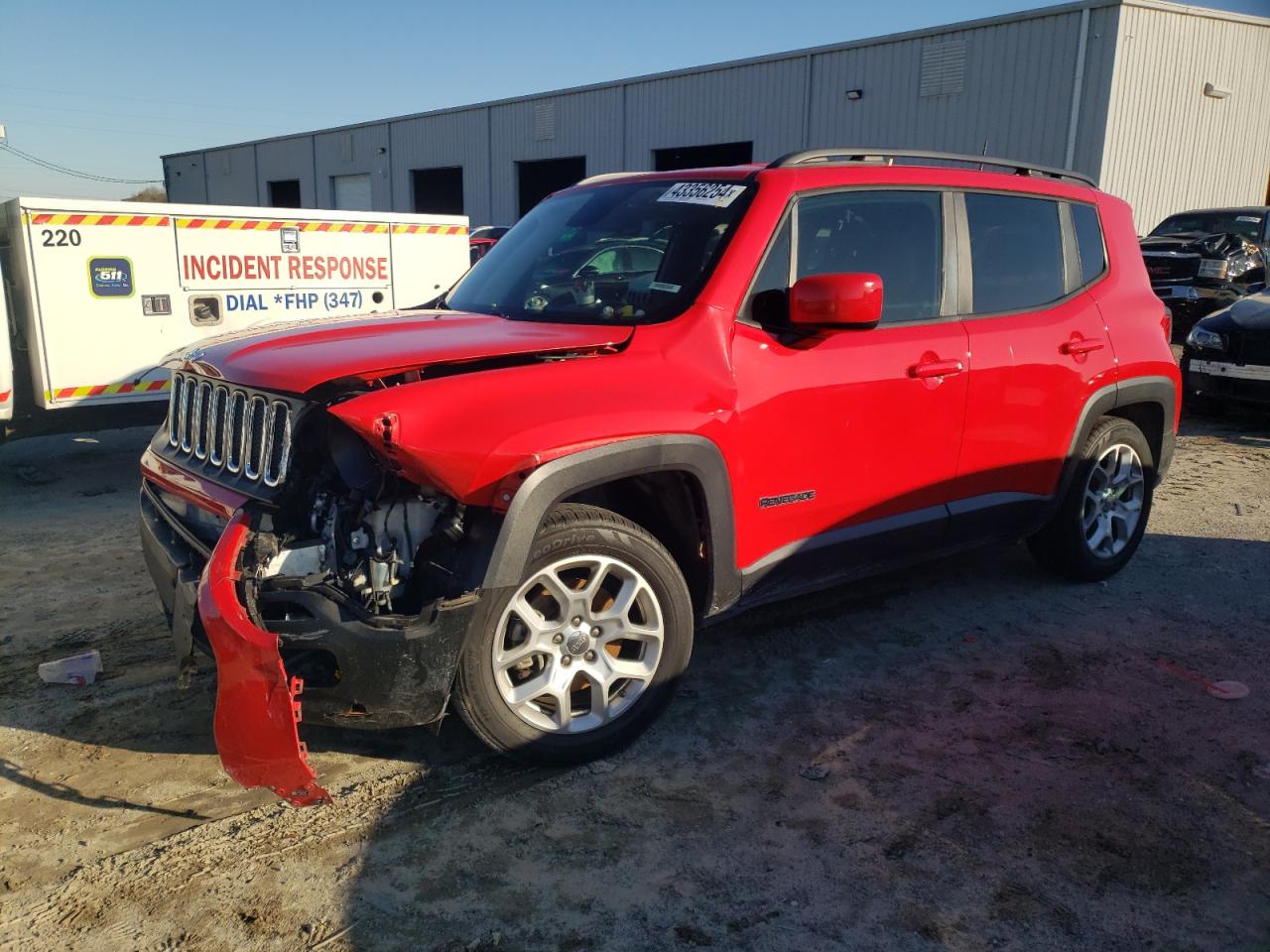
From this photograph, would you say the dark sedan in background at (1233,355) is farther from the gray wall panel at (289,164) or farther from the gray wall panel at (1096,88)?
the gray wall panel at (289,164)

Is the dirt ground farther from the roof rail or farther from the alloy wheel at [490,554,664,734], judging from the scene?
the roof rail

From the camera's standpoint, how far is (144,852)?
2869mm

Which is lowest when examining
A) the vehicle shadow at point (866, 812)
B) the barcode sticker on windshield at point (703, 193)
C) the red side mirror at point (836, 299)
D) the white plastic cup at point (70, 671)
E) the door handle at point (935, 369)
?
the vehicle shadow at point (866, 812)

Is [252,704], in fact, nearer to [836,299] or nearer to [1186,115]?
[836,299]

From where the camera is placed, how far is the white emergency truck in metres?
6.77

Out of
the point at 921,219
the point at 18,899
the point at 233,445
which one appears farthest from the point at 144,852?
the point at 921,219

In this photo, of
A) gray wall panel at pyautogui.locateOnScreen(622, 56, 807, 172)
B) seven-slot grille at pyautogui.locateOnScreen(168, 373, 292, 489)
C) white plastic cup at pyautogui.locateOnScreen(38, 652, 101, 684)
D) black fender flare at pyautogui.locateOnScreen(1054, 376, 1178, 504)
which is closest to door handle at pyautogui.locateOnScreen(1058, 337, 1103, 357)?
black fender flare at pyautogui.locateOnScreen(1054, 376, 1178, 504)

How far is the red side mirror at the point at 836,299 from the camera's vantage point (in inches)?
132

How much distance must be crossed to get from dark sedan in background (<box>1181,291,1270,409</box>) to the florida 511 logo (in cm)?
931

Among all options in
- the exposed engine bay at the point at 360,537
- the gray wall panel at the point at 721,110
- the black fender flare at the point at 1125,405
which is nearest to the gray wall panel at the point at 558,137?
the gray wall panel at the point at 721,110

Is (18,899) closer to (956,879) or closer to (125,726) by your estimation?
(125,726)

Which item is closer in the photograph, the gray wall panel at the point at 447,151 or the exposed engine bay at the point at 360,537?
the exposed engine bay at the point at 360,537

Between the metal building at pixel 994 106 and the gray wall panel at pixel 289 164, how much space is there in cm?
1136

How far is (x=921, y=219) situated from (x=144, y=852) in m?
3.59
